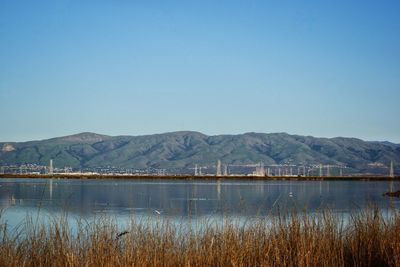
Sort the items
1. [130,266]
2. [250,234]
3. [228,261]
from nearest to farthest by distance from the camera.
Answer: [130,266]
[228,261]
[250,234]

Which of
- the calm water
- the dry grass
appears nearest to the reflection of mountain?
the calm water

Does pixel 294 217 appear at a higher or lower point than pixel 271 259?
higher

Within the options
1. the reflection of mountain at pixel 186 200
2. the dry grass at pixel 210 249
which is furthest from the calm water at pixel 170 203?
the dry grass at pixel 210 249

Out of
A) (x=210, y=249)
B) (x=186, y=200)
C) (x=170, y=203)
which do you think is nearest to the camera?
(x=210, y=249)

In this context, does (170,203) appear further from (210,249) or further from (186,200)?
(210,249)

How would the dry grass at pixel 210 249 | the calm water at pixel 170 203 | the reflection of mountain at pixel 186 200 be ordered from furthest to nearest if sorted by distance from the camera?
the reflection of mountain at pixel 186 200 → the calm water at pixel 170 203 → the dry grass at pixel 210 249

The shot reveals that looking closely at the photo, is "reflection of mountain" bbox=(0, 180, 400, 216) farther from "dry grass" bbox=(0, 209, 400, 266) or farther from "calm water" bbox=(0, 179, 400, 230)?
"dry grass" bbox=(0, 209, 400, 266)

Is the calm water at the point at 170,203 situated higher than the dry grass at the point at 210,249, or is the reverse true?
the dry grass at the point at 210,249

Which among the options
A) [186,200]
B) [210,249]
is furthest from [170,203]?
[210,249]

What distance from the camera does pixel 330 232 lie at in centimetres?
1241

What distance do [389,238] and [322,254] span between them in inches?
67.5

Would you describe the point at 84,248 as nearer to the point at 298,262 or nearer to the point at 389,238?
the point at 298,262

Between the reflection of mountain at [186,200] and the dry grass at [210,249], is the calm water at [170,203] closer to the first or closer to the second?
the reflection of mountain at [186,200]

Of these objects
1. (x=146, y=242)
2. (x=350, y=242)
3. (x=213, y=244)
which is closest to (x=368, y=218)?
(x=350, y=242)
